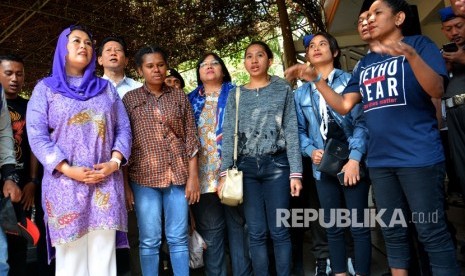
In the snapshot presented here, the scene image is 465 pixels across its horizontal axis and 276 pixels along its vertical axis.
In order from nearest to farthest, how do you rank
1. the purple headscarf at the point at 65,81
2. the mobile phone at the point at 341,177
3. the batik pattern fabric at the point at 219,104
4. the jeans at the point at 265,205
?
the purple headscarf at the point at 65,81 < the mobile phone at the point at 341,177 < the jeans at the point at 265,205 < the batik pattern fabric at the point at 219,104

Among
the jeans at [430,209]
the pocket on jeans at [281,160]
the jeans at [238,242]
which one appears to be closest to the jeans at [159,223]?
the jeans at [238,242]

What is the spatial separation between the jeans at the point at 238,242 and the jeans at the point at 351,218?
61 cm

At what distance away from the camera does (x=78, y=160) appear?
216cm

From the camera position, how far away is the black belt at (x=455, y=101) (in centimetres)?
208

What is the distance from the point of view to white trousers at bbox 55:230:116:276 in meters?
2.12

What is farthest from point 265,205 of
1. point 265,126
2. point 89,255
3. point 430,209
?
point 89,255

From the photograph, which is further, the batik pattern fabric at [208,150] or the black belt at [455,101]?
the batik pattern fabric at [208,150]

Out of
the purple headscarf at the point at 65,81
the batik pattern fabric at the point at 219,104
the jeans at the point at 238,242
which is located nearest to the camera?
the purple headscarf at the point at 65,81

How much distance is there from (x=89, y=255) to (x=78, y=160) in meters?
0.57

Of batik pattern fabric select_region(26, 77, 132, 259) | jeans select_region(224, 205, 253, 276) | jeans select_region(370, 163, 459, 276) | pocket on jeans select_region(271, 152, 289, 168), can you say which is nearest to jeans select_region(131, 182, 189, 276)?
batik pattern fabric select_region(26, 77, 132, 259)

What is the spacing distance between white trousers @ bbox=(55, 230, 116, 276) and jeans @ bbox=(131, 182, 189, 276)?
0.26 m

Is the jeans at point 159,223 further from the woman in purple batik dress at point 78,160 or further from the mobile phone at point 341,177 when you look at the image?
the mobile phone at point 341,177

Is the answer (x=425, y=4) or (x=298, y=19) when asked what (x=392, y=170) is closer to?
(x=425, y=4)

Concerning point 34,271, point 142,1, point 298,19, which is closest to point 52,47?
point 142,1
